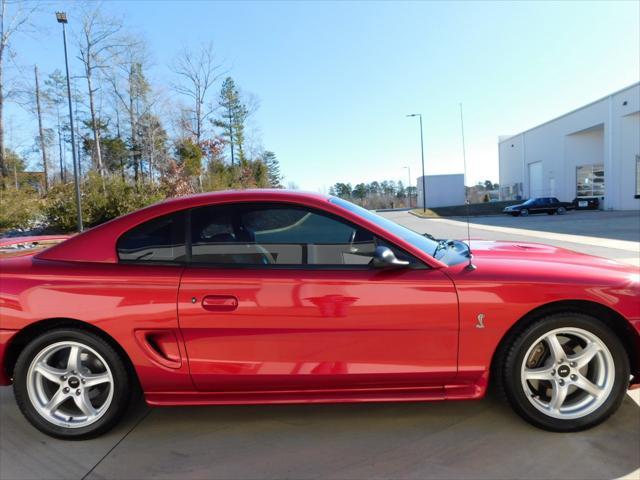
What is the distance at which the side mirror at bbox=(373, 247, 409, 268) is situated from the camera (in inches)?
92.1

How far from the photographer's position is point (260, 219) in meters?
2.67

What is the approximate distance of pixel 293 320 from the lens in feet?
7.84

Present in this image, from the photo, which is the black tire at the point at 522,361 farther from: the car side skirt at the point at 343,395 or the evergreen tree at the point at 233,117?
the evergreen tree at the point at 233,117

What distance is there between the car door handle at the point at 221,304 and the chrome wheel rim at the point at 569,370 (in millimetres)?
1708

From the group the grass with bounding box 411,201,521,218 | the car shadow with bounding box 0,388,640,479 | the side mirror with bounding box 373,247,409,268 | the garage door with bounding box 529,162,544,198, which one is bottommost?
the car shadow with bounding box 0,388,640,479

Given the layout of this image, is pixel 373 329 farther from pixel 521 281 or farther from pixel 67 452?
pixel 67 452

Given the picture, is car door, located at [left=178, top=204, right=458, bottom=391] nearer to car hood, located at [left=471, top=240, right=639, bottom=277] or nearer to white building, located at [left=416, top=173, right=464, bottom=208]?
car hood, located at [left=471, top=240, right=639, bottom=277]

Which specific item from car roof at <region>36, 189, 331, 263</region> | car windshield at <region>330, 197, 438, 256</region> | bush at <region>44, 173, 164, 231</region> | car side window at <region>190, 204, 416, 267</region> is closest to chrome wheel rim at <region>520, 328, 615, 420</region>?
car windshield at <region>330, 197, 438, 256</region>

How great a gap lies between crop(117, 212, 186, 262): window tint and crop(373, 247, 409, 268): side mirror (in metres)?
1.14

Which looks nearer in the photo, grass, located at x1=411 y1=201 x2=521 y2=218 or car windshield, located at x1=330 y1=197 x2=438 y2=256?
car windshield, located at x1=330 y1=197 x2=438 y2=256

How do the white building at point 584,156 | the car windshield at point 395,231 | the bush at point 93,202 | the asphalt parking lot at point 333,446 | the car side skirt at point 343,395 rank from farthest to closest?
the white building at point 584,156
the bush at point 93,202
the car windshield at point 395,231
the car side skirt at point 343,395
the asphalt parking lot at point 333,446

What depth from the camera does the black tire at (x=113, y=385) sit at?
2.53 metres

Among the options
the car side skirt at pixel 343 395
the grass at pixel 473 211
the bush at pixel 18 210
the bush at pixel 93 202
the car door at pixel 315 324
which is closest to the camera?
the car door at pixel 315 324

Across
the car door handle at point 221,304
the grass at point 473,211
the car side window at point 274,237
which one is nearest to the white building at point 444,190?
the grass at point 473,211
